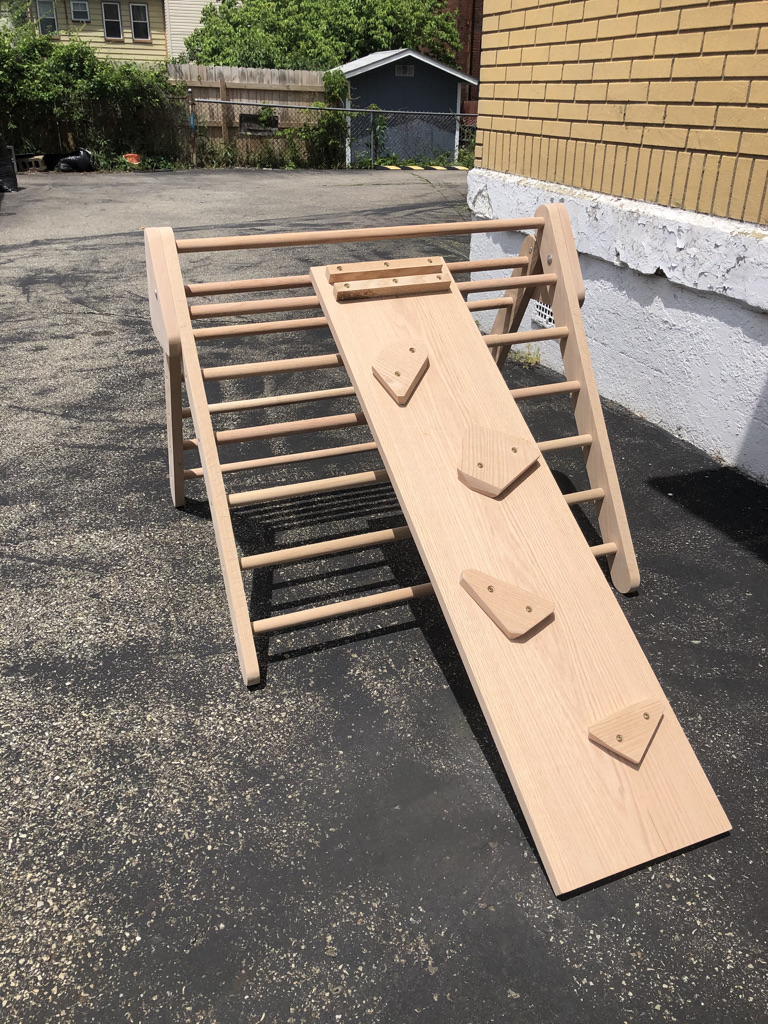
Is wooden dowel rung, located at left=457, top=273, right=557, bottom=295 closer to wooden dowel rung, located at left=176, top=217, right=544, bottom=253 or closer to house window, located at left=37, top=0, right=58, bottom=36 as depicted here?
wooden dowel rung, located at left=176, top=217, right=544, bottom=253

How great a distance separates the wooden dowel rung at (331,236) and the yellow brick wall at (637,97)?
4.16ft

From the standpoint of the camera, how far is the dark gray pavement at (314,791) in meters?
1.62

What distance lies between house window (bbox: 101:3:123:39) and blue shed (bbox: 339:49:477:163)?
336 inches

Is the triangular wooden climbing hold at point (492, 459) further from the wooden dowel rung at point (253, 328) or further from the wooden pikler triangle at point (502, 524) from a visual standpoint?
the wooden dowel rung at point (253, 328)

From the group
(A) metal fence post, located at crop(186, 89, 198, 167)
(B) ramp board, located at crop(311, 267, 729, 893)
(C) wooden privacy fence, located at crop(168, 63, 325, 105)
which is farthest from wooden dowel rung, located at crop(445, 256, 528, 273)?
(C) wooden privacy fence, located at crop(168, 63, 325, 105)

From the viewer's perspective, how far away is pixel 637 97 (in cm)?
409

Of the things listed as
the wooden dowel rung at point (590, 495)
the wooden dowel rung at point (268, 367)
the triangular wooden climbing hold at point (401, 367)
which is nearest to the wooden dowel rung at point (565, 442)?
the wooden dowel rung at point (590, 495)

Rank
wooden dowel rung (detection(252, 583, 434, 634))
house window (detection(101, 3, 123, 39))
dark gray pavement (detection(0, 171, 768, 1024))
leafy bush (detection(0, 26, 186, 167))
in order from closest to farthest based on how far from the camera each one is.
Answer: dark gray pavement (detection(0, 171, 768, 1024)) < wooden dowel rung (detection(252, 583, 434, 634)) < leafy bush (detection(0, 26, 186, 167)) < house window (detection(101, 3, 123, 39))

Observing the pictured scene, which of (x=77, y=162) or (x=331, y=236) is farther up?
(x=77, y=162)

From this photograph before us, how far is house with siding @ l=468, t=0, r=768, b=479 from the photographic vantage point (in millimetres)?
3508

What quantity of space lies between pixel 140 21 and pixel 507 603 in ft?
95.4

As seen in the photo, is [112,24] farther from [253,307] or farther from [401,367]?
[401,367]

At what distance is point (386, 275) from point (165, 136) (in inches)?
696

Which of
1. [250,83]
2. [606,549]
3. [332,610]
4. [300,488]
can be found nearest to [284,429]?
[300,488]
